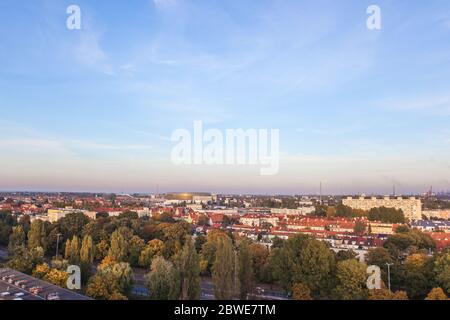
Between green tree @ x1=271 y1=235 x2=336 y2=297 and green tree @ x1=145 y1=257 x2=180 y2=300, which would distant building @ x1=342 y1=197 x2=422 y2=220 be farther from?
green tree @ x1=145 y1=257 x2=180 y2=300

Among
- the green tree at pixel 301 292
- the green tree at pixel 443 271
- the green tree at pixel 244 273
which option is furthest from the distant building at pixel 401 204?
the green tree at pixel 244 273

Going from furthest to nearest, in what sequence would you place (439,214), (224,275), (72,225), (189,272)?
(439,214)
(72,225)
(189,272)
(224,275)

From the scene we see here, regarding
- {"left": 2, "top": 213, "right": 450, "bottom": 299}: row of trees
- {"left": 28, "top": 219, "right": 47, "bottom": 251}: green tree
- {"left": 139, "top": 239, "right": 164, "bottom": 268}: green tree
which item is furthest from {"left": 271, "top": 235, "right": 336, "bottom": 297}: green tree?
{"left": 28, "top": 219, "right": 47, "bottom": 251}: green tree

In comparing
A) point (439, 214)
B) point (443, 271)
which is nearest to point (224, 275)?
point (443, 271)

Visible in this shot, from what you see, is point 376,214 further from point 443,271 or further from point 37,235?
point 37,235

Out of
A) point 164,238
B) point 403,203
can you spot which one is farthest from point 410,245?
point 403,203

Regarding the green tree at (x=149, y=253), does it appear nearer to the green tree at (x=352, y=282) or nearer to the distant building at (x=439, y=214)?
the green tree at (x=352, y=282)
